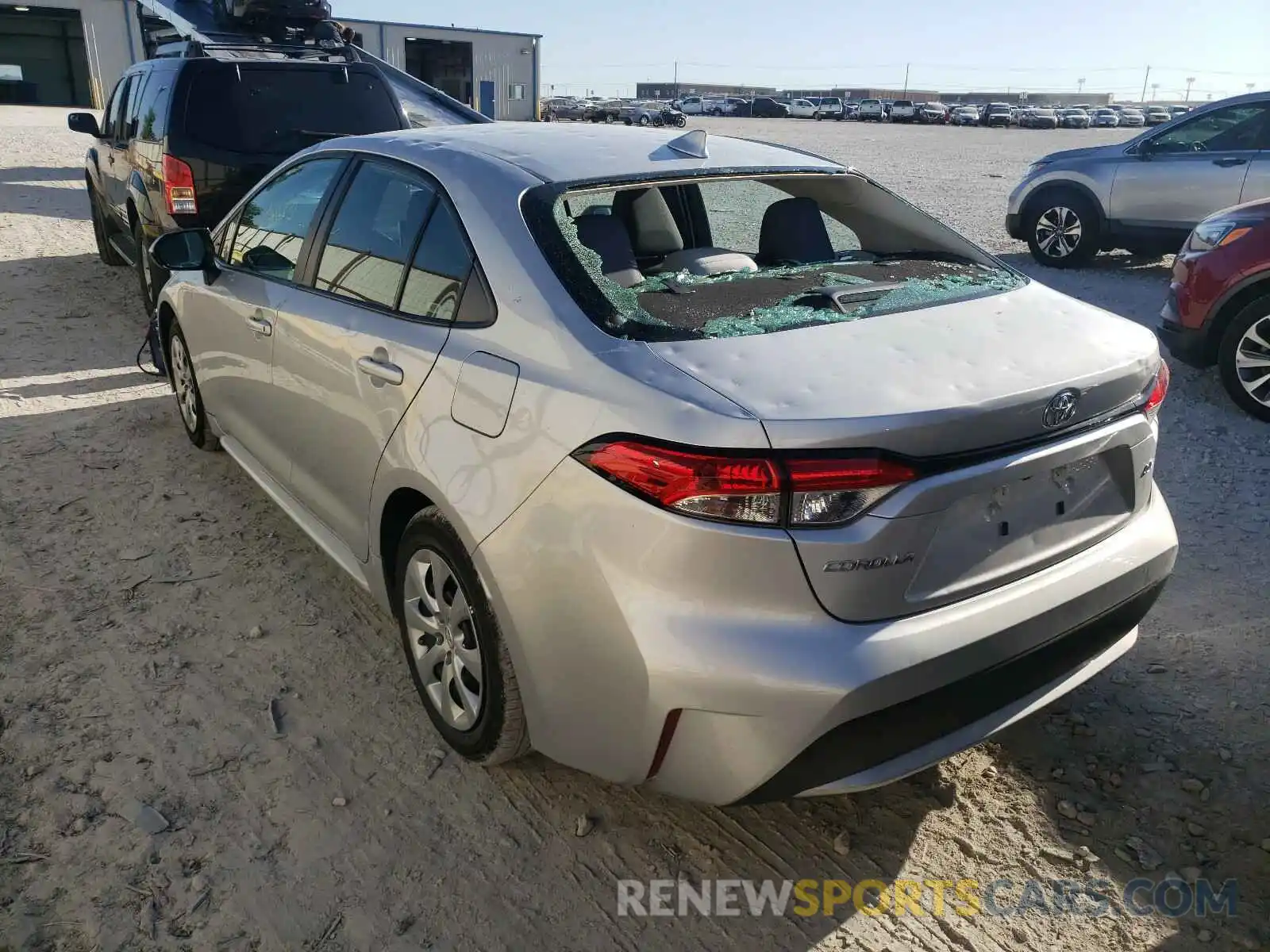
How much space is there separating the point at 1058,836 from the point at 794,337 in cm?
151

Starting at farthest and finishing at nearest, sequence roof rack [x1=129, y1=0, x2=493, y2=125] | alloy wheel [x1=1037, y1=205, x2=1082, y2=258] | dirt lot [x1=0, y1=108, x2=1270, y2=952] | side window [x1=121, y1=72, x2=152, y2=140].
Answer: alloy wheel [x1=1037, y1=205, x2=1082, y2=258]
roof rack [x1=129, y1=0, x2=493, y2=125]
side window [x1=121, y1=72, x2=152, y2=140]
dirt lot [x1=0, y1=108, x2=1270, y2=952]

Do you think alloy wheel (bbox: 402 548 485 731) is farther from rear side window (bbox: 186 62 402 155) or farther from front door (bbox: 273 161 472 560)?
rear side window (bbox: 186 62 402 155)

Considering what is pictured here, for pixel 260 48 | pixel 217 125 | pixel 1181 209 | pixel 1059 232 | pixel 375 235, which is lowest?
pixel 1059 232

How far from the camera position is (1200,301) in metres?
5.66

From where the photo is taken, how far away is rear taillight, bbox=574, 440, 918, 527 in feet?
6.21

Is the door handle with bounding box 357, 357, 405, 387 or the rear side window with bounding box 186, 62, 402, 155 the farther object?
the rear side window with bounding box 186, 62, 402, 155

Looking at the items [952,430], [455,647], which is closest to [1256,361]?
[952,430]

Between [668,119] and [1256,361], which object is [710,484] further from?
[668,119]

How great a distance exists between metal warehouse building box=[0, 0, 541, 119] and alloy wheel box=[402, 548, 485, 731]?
127 feet

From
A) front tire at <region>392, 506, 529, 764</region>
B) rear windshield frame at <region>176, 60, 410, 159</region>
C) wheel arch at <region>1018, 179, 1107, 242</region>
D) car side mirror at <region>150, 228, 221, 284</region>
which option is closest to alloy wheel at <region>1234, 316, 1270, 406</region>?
wheel arch at <region>1018, 179, 1107, 242</region>

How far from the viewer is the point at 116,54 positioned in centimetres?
3641

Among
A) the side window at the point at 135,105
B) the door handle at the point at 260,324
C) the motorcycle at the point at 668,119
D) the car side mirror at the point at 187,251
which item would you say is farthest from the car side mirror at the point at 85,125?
the motorcycle at the point at 668,119

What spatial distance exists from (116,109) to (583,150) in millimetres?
7343

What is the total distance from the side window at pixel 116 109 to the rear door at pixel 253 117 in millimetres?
1948
